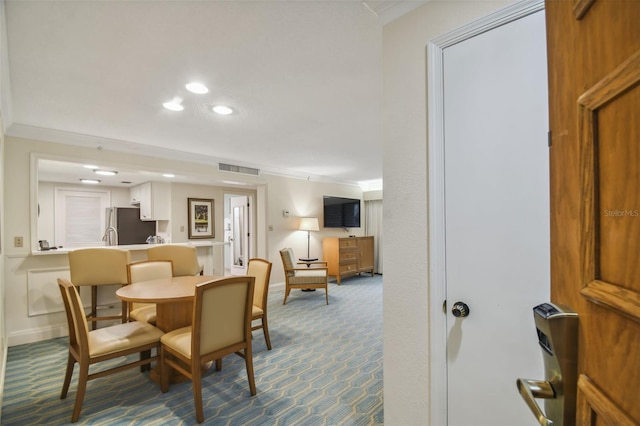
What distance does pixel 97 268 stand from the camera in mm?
3418

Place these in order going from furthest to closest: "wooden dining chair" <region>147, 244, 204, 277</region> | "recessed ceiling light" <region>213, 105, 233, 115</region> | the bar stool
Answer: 1. "wooden dining chair" <region>147, 244, 204, 277</region>
2. the bar stool
3. "recessed ceiling light" <region>213, 105, 233, 115</region>

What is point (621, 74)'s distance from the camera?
0.42m

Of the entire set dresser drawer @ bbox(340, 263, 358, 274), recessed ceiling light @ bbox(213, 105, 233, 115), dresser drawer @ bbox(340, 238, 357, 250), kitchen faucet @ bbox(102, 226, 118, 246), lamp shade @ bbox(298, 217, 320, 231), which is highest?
recessed ceiling light @ bbox(213, 105, 233, 115)

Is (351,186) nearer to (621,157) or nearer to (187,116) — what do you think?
(187,116)

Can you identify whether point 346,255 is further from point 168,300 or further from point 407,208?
point 407,208

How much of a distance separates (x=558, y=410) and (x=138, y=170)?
4.71m

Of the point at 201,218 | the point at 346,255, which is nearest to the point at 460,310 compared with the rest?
the point at 346,255

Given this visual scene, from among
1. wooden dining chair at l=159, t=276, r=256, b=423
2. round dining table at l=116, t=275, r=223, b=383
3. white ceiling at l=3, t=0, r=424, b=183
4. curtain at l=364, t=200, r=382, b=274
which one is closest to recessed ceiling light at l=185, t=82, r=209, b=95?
white ceiling at l=3, t=0, r=424, b=183

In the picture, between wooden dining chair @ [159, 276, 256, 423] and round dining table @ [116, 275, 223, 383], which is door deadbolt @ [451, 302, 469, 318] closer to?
wooden dining chair @ [159, 276, 256, 423]

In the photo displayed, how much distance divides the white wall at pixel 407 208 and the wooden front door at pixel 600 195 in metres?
0.84

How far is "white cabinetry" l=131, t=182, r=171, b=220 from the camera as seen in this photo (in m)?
5.93

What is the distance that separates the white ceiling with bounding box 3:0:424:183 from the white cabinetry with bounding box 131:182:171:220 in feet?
7.21

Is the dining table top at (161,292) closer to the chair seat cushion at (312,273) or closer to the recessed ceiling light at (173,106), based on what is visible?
the recessed ceiling light at (173,106)

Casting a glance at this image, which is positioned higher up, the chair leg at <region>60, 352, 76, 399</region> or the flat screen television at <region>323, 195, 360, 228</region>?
the flat screen television at <region>323, 195, 360, 228</region>
